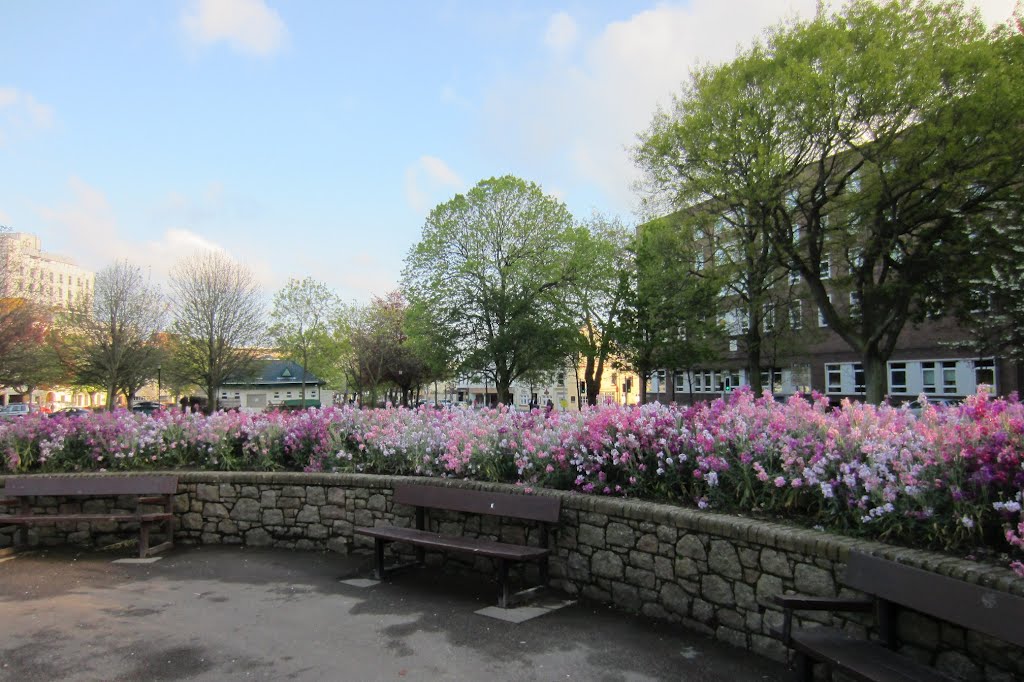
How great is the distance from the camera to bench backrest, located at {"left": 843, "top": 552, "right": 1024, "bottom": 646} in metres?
2.95

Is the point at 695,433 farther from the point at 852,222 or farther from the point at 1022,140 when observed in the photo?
the point at 852,222

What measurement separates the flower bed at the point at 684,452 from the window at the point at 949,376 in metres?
36.9

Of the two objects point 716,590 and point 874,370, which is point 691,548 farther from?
point 874,370

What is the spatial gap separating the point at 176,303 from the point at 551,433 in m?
31.5

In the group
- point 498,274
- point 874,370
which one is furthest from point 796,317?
point 498,274

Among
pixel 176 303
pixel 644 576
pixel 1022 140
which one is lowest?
pixel 644 576

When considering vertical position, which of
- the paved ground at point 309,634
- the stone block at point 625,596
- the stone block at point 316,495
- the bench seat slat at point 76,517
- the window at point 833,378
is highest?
the window at point 833,378

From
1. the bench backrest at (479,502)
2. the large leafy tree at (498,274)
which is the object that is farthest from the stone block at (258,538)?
the large leafy tree at (498,274)

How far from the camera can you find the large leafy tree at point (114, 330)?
3325cm

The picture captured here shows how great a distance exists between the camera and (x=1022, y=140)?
16891 mm

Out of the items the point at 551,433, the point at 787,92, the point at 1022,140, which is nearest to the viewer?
the point at 551,433

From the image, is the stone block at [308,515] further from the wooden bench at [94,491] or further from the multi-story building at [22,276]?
the multi-story building at [22,276]

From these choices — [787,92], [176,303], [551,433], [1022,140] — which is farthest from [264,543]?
[176,303]

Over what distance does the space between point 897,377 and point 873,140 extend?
24461mm
